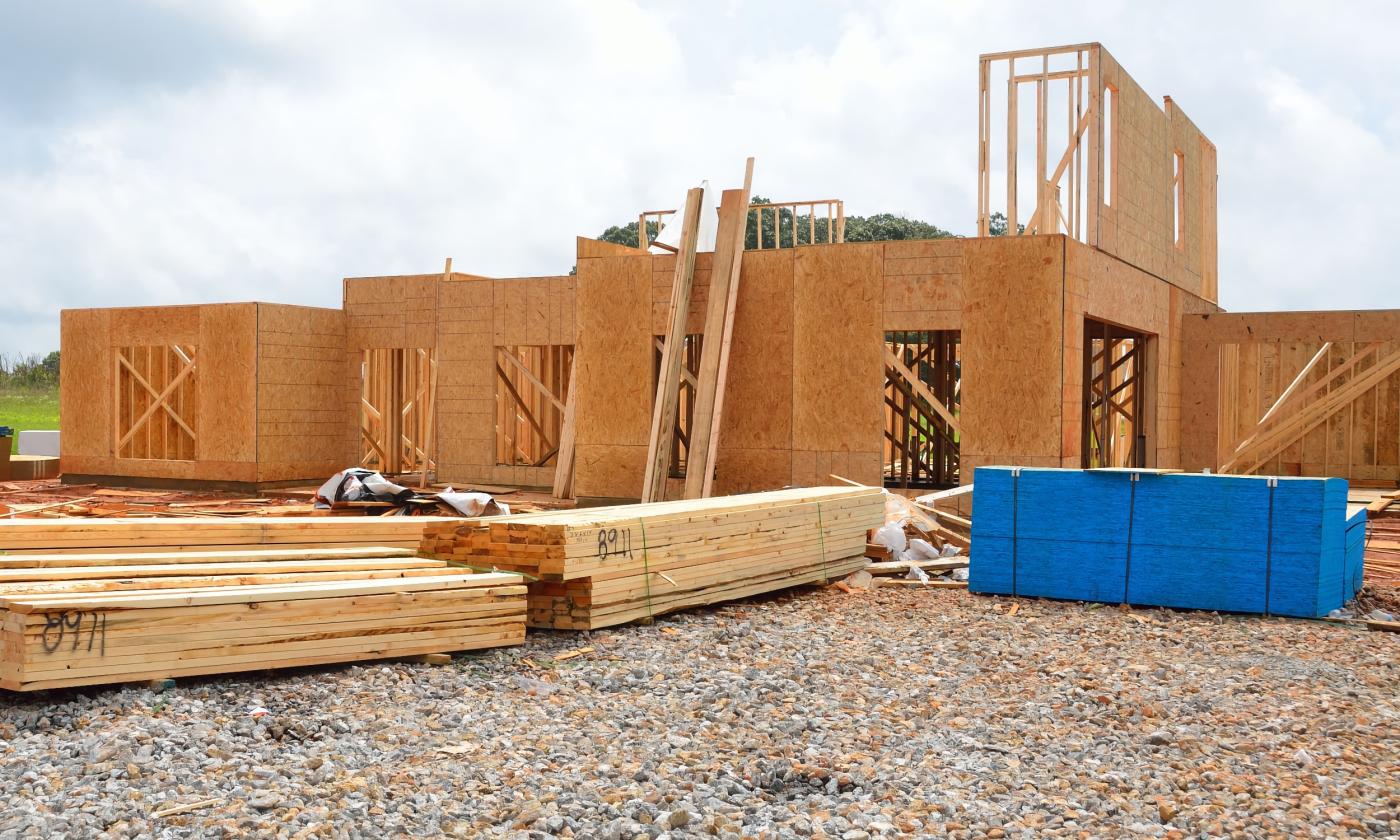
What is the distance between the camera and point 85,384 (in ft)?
71.6

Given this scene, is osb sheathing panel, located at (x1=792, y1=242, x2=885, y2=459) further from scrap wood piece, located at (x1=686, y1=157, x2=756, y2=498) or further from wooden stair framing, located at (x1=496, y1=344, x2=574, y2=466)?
wooden stair framing, located at (x1=496, y1=344, x2=574, y2=466)

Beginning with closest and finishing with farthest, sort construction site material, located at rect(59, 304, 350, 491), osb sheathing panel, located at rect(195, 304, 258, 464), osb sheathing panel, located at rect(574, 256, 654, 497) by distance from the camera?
osb sheathing panel, located at rect(574, 256, 654, 497)
osb sheathing panel, located at rect(195, 304, 258, 464)
construction site material, located at rect(59, 304, 350, 491)

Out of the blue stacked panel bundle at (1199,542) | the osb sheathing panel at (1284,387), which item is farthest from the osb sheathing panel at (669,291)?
the osb sheathing panel at (1284,387)

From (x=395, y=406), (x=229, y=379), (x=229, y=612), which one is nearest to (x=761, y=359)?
(x=395, y=406)

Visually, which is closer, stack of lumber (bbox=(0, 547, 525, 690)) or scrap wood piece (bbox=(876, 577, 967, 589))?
stack of lumber (bbox=(0, 547, 525, 690))

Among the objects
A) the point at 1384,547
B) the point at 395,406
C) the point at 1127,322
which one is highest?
the point at 1127,322

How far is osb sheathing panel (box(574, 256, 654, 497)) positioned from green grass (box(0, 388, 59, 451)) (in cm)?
2915

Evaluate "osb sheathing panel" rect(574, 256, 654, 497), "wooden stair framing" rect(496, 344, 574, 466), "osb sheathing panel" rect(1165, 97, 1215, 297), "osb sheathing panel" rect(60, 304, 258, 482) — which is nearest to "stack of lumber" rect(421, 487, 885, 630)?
"osb sheathing panel" rect(574, 256, 654, 497)

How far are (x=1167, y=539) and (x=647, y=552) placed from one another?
432 centimetres

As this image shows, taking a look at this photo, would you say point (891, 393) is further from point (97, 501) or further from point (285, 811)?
point (285, 811)

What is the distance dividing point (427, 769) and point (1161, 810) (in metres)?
3.17

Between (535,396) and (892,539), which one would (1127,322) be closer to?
(892,539)

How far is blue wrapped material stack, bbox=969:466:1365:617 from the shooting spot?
9.64 metres

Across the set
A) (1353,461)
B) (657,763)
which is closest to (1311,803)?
(657,763)
